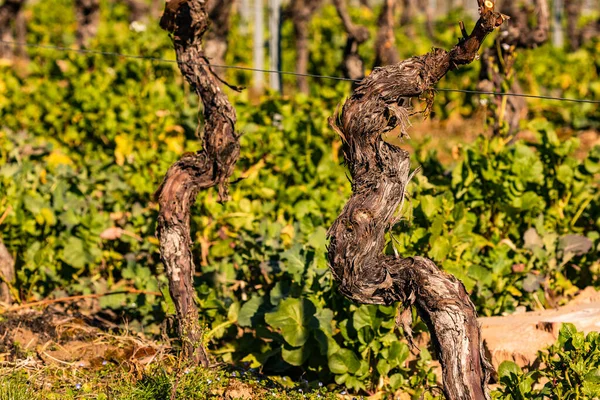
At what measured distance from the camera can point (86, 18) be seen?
13.0 m

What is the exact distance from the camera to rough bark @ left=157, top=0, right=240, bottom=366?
4008 millimetres

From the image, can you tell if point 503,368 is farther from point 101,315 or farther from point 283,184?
point 283,184

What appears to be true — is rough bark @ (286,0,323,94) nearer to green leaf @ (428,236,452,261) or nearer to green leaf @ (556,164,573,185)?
green leaf @ (556,164,573,185)

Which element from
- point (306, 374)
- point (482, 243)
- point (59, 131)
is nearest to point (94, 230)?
point (306, 374)

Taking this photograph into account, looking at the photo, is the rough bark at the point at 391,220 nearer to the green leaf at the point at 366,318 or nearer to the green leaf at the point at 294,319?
the green leaf at the point at 366,318

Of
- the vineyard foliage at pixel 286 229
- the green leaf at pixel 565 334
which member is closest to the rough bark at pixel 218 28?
the vineyard foliage at pixel 286 229

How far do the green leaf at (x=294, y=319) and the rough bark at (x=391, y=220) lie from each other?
0.86m

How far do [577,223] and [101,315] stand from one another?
295 centimetres

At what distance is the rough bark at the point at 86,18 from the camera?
12.8 meters

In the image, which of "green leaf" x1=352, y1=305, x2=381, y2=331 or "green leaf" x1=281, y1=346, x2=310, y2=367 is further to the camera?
"green leaf" x1=281, y1=346, x2=310, y2=367

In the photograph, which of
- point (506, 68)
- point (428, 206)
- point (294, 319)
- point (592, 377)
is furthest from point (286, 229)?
point (592, 377)

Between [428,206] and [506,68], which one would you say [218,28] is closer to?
[506,68]

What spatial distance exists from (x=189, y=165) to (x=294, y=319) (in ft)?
2.78

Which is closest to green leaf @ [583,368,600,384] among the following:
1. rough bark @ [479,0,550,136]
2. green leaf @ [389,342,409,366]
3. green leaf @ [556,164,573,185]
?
green leaf @ [389,342,409,366]
